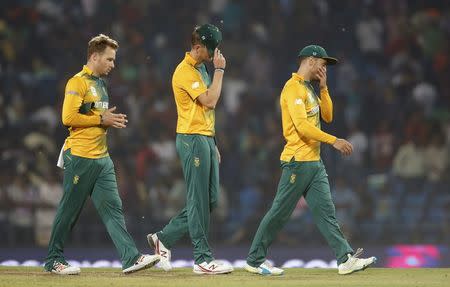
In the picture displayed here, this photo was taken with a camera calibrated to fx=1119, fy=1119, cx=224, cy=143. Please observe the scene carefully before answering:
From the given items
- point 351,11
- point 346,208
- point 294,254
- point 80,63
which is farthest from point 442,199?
point 80,63

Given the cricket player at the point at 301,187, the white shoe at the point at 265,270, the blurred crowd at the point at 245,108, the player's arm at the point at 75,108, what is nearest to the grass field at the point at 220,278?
the white shoe at the point at 265,270

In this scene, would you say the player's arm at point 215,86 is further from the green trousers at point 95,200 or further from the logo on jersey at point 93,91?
the green trousers at point 95,200

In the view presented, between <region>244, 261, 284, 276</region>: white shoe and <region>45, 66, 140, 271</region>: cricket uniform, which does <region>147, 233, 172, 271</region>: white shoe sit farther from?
<region>244, 261, 284, 276</region>: white shoe

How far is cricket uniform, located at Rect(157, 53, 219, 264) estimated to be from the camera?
10.2 m

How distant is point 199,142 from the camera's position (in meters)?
10.2

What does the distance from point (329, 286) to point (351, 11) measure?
10.5 m

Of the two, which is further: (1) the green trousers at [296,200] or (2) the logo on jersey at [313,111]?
(2) the logo on jersey at [313,111]

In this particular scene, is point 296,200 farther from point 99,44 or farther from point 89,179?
point 99,44

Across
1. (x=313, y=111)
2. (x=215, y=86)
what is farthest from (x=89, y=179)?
(x=313, y=111)

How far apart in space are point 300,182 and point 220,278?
122 cm

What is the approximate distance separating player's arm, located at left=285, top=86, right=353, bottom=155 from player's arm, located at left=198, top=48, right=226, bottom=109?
74 centimetres

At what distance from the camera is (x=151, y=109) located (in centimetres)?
1780

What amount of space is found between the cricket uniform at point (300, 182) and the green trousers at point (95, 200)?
4.05 feet

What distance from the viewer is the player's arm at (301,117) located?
10.2 m
